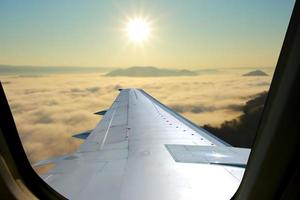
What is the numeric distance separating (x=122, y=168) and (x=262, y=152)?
3.69 feet

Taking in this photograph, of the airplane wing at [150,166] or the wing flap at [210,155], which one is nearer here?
the airplane wing at [150,166]

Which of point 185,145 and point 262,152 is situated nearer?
point 262,152

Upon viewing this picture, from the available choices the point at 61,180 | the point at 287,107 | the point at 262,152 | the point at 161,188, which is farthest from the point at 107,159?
the point at 287,107

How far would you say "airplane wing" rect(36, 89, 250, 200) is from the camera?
4.41 feet

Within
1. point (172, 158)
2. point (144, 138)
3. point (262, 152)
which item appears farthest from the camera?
point (144, 138)

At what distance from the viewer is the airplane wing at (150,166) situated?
4.41 feet

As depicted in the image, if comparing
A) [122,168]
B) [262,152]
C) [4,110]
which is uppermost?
[262,152]

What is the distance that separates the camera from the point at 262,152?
0.74m

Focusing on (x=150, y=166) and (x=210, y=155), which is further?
(x=210, y=155)

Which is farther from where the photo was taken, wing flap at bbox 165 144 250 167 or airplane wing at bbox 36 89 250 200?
wing flap at bbox 165 144 250 167

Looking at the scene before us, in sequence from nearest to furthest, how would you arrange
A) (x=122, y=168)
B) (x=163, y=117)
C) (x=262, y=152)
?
(x=262, y=152), (x=122, y=168), (x=163, y=117)

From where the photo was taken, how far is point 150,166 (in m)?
1.69

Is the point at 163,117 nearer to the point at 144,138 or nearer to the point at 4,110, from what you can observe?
the point at 144,138

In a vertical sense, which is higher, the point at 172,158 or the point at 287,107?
the point at 287,107
